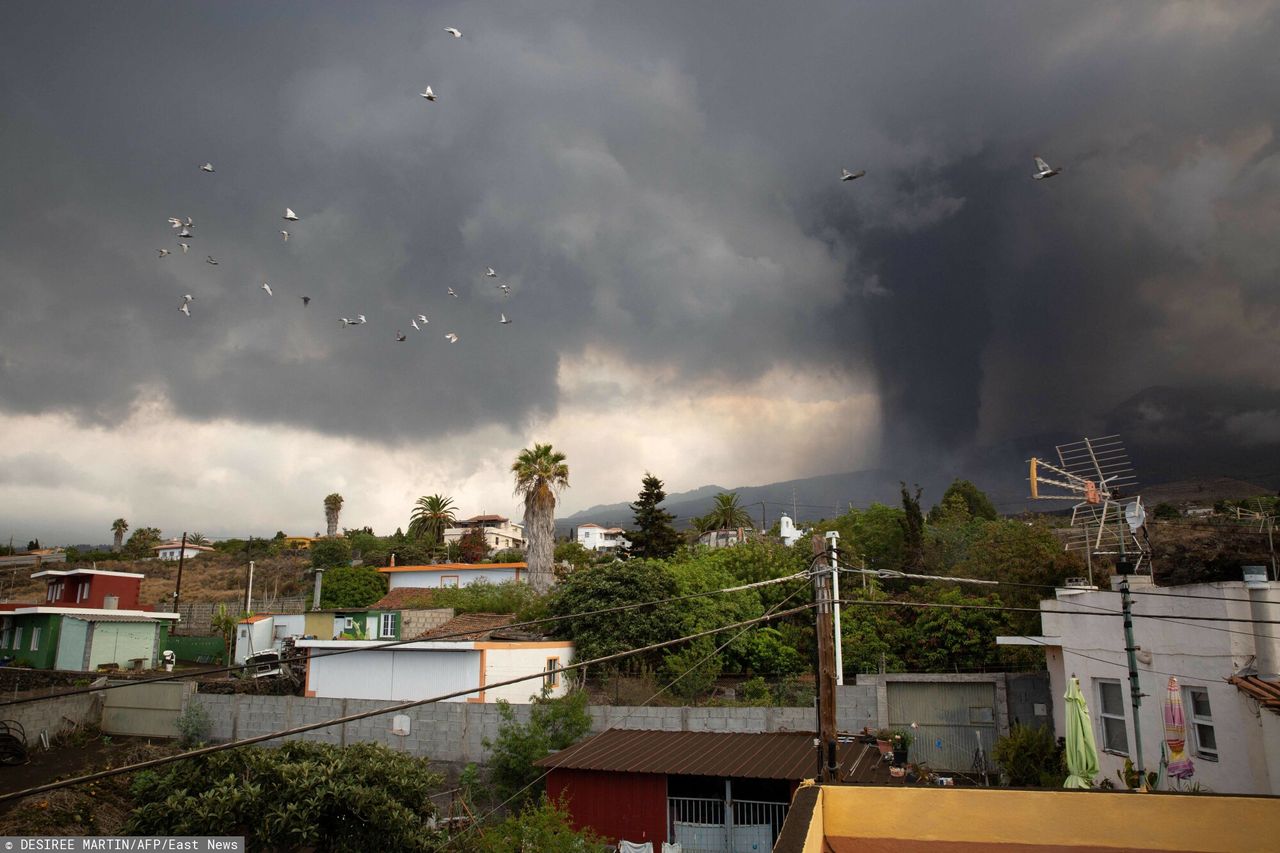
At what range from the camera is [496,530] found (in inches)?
→ 4626

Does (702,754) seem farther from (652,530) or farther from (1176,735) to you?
(652,530)

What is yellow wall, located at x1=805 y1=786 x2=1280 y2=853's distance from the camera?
8.44 m

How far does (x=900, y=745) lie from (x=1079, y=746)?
9.59 metres

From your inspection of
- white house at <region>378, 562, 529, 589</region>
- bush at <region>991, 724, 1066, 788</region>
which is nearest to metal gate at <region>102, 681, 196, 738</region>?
white house at <region>378, 562, 529, 589</region>

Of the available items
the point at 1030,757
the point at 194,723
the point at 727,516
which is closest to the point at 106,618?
the point at 194,723

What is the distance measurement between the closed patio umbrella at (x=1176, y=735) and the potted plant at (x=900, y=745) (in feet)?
28.5

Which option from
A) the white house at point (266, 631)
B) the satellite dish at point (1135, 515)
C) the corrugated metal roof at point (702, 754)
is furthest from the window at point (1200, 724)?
the white house at point (266, 631)

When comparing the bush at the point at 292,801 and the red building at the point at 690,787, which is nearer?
the bush at the point at 292,801

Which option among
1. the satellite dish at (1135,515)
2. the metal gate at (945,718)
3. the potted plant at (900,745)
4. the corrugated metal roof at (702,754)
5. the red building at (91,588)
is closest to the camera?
the satellite dish at (1135,515)

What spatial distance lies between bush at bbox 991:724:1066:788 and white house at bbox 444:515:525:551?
94393 millimetres

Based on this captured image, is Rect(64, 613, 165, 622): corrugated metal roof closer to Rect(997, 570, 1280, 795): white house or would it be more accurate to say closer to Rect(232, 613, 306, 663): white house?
Rect(232, 613, 306, 663): white house

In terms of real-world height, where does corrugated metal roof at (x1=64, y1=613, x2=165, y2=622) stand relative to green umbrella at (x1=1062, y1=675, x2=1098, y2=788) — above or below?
above

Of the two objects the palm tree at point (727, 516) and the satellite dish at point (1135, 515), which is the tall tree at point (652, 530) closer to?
the palm tree at point (727, 516)

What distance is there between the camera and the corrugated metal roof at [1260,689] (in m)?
12.9
